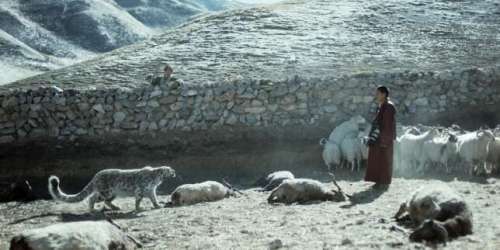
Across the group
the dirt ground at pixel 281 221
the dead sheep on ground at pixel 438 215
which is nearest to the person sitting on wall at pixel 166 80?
the dirt ground at pixel 281 221

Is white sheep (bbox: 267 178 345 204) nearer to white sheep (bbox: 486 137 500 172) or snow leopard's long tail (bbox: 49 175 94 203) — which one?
snow leopard's long tail (bbox: 49 175 94 203)

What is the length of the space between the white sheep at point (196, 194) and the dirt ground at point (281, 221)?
27cm

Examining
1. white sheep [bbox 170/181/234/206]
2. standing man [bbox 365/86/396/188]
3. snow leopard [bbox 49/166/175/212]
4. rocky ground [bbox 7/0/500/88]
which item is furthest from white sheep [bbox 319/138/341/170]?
snow leopard [bbox 49/166/175/212]

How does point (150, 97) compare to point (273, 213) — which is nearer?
point (273, 213)

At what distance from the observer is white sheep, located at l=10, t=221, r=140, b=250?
5703 mm

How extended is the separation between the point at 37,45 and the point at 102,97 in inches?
996

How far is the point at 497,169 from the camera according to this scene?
11422 mm

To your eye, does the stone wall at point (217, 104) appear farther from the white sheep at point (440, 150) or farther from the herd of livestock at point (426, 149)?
the white sheep at point (440, 150)

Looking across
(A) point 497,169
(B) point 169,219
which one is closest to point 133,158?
(B) point 169,219

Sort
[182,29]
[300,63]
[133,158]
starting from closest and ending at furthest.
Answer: [133,158] < [300,63] < [182,29]

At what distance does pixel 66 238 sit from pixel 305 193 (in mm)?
4624

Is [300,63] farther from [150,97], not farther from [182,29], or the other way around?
[182,29]

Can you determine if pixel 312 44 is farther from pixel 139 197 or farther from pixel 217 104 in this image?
pixel 139 197

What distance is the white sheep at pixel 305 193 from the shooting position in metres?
9.45
